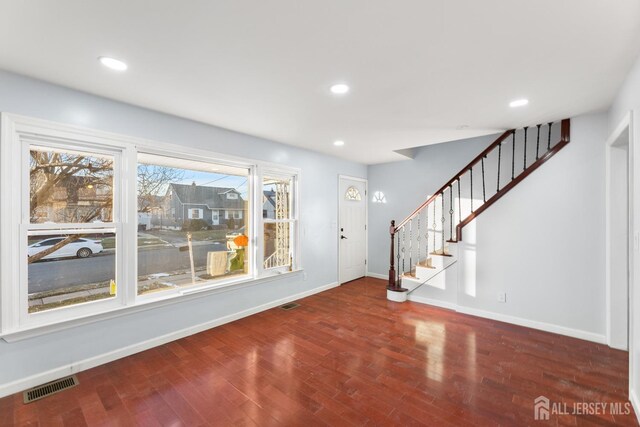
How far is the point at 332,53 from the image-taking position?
1933mm

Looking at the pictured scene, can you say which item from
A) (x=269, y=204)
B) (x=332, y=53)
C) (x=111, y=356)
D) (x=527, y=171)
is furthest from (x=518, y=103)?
(x=111, y=356)

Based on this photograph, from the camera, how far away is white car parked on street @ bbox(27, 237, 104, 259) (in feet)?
7.87

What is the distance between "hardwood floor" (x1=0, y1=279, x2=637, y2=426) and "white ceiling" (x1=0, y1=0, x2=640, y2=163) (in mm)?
2566

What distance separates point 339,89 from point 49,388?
350 cm

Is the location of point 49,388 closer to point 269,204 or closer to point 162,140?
point 162,140

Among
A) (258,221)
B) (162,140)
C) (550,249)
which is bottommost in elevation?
(550,249)

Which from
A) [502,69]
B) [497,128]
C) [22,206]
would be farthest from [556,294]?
[22,206]

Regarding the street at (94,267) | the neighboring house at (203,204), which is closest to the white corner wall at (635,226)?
the neighboring house at (203,204)

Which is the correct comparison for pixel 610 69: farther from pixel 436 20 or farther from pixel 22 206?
pixel 22 206

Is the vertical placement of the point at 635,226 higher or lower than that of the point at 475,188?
lower

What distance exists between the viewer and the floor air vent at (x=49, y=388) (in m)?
2.19

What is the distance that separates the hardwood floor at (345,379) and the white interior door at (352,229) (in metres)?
2.17

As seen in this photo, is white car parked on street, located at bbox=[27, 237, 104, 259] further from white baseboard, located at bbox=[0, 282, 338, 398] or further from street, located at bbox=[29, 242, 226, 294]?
white baseboard, located at bbox=[0, 282, 338, 398]

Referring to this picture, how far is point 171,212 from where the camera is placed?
10.9 feet
